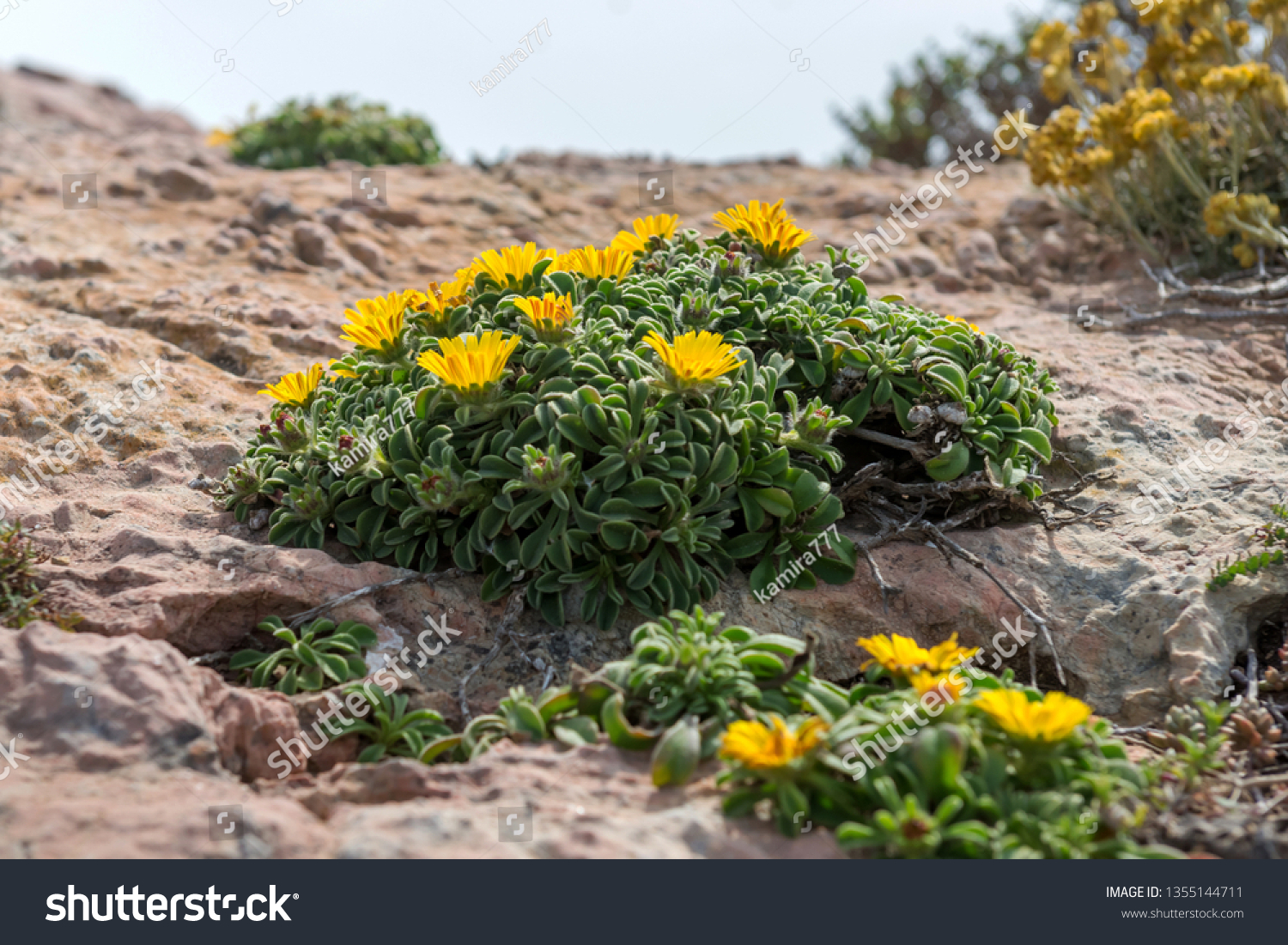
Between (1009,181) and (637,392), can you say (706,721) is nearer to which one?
(637,392)

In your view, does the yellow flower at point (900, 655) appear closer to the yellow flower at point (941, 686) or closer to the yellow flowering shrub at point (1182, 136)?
the yellow flower at point (941, 686)

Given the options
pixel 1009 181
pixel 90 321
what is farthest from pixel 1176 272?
pixel 90 321

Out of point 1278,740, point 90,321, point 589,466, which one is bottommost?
point 1278,740

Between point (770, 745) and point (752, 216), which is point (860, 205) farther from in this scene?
point (770, 745)

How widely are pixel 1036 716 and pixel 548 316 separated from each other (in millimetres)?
2008

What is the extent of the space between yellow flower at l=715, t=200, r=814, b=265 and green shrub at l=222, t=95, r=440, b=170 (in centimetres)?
510

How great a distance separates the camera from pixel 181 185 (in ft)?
22.9

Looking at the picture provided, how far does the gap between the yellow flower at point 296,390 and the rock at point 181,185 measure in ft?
12.2

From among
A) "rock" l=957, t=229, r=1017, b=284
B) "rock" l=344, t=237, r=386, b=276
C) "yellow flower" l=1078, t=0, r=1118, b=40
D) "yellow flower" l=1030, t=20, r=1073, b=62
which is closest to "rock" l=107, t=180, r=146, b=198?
"rock" l=344, t=237, r=386, b=276

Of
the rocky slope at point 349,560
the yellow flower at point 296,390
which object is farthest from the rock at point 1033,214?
the yellow flower at point 296,390

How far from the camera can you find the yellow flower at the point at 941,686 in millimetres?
2529

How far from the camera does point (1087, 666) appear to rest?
11.4ft

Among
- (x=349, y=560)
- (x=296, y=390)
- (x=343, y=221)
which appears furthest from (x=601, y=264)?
(x=343, y=221)

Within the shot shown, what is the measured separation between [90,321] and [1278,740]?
16.5 feet
